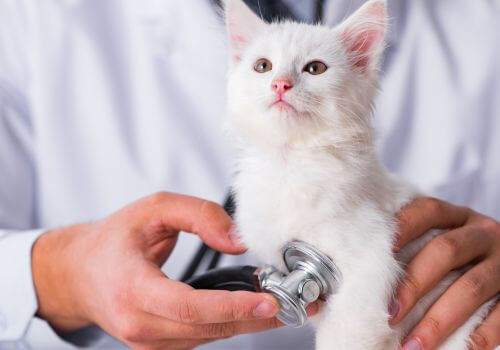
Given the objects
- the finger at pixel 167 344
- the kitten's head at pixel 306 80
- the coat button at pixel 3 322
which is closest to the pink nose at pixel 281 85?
the kitten's head at pixel 306 80

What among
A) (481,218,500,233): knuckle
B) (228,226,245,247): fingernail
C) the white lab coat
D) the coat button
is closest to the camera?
(228,226,245,247): fingernail

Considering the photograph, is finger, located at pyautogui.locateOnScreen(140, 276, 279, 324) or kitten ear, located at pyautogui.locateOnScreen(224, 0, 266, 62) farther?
kitten ear, located at pyautogui.locateOnScreen(224, 0, 266, 62)

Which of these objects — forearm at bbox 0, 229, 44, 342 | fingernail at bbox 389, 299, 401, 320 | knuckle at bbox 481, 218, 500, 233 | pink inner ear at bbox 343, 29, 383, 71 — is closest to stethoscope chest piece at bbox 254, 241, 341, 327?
fingernail at bbox 389, 299, 401, 320

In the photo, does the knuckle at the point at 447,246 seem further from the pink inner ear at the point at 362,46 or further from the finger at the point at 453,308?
the pink inner ear at the point at 362,46

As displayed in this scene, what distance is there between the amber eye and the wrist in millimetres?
556

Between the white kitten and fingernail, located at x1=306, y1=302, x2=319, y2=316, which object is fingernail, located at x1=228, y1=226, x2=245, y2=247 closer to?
the white kitten

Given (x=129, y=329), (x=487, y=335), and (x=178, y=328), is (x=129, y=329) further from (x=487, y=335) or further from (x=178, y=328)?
(x=487, y=335)

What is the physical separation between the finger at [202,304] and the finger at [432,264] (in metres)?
0.22

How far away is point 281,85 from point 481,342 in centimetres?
55

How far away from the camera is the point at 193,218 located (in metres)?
1.08

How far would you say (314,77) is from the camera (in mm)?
919

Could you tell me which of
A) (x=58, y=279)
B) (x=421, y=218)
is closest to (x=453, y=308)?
(x=421, y=218)

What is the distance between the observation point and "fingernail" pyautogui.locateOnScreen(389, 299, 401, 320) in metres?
0.91

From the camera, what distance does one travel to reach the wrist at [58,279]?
121 centimetres
